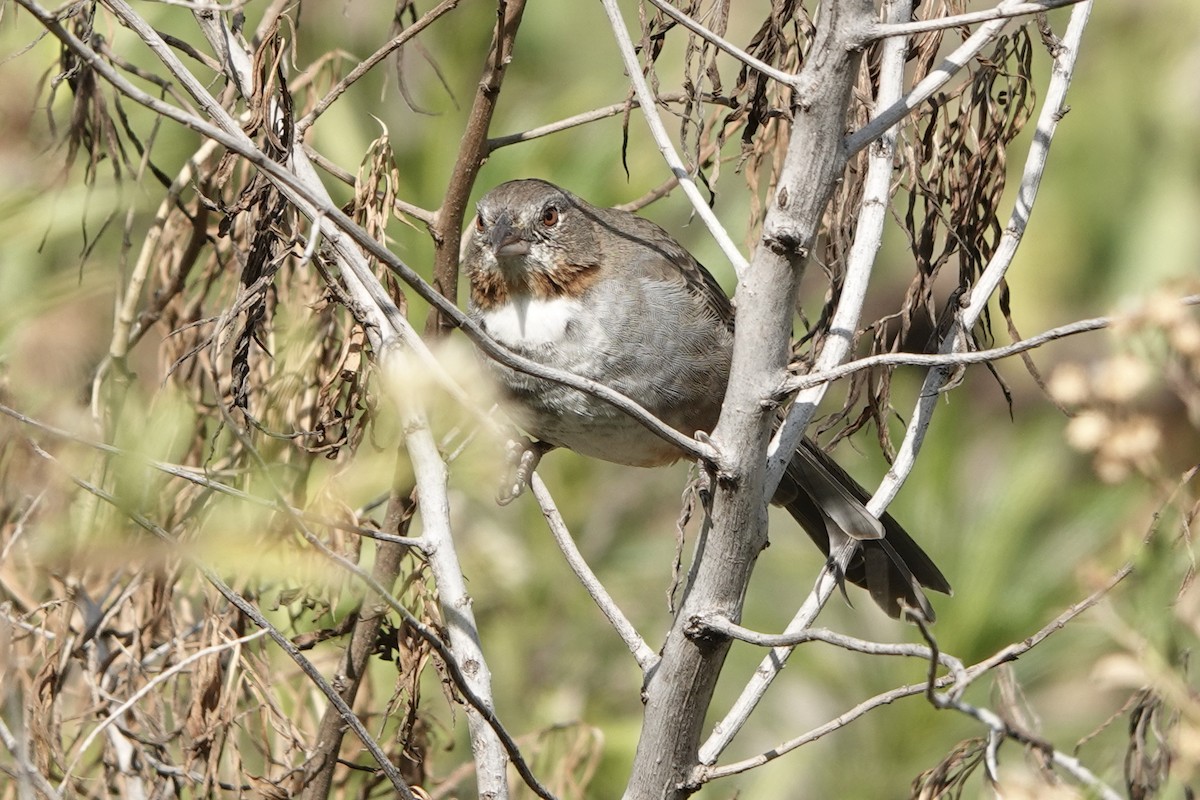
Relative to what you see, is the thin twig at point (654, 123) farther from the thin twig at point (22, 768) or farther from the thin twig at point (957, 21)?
the thin twig at point (22, 768)

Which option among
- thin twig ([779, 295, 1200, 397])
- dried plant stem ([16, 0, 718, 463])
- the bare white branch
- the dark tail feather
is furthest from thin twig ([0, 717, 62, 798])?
the dark tail feather

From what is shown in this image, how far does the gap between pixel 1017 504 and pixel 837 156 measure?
3539 millimetres

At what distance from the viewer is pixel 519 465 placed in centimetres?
350

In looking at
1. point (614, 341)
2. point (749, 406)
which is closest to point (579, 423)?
point (614, 341)

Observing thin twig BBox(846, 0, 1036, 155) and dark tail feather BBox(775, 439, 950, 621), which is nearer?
thin twig BBox(846, 0, 1036, 155)

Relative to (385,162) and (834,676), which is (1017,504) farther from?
(385,162)

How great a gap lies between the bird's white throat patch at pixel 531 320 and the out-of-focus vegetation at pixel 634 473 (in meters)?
0.35

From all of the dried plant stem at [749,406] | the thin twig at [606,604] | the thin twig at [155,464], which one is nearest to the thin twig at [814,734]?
the dried plant stem at [749,406]

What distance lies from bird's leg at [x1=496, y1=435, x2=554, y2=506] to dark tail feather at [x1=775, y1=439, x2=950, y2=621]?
2.11 feet

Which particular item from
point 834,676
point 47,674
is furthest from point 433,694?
point 47,674

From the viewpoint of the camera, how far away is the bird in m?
3.36

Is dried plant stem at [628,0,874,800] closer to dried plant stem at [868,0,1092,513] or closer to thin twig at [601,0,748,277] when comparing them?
thin twig at [601,0,748,277]

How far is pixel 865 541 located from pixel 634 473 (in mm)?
2685

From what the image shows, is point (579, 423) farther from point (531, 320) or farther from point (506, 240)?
point (506, 240)
